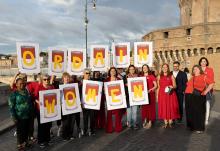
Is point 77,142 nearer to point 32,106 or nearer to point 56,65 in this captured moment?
point 32,106

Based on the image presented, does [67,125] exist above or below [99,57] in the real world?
below

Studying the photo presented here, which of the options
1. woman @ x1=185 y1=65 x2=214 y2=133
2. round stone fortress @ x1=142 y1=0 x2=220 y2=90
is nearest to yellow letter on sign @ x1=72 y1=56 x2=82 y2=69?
woman @ x1=185 y1=65 x2=214 y2=133

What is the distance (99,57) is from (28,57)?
2.32 meters

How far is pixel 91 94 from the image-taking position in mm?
9078

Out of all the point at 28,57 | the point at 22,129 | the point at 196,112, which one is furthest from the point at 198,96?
the point at 22,129

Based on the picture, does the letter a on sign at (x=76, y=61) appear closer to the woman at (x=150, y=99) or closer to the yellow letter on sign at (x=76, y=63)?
the yellow letter on sign at (x=76, y=63)

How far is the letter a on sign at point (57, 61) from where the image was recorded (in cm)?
880

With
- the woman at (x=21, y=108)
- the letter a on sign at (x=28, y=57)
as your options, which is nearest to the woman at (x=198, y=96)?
the letter a on sign at (x=28, y=57)

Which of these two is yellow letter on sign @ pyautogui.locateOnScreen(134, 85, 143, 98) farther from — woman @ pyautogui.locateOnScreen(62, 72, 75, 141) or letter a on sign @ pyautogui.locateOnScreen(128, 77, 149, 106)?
woman @ pyautogui.locateOnScreen(62, 72, 75, 141)

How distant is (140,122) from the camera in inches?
440

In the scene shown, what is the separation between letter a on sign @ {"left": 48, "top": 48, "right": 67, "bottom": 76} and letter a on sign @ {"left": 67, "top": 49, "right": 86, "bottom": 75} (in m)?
0.19

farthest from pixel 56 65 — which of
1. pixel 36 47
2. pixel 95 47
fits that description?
pixel 95 47

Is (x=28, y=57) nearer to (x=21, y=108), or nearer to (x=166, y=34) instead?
(x=21, y=108)

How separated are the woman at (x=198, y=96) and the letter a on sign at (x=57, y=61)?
3707 millimetres
